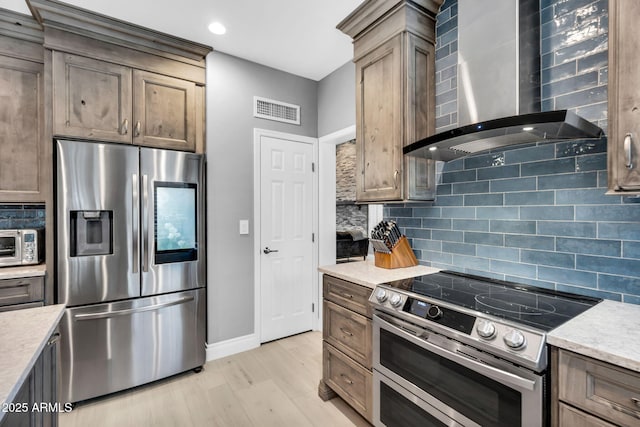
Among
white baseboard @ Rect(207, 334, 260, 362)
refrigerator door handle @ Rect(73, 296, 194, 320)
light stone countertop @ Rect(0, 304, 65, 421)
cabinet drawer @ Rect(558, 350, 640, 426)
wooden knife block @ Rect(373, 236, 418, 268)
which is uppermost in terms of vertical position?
wooden knife block @ Rect(373, 236, 418, 268)

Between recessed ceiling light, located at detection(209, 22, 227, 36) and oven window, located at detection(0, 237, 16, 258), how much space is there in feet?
7.16

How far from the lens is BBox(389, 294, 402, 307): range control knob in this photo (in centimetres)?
160

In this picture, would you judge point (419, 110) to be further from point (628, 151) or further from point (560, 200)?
point (628, 151)

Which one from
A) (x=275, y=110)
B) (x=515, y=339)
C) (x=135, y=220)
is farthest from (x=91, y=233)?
(x=515, y=339)

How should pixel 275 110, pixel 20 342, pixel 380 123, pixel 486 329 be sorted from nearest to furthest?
pixel 20 342 < pixel 486 329 < pixel 380 123 < pixel 275 110

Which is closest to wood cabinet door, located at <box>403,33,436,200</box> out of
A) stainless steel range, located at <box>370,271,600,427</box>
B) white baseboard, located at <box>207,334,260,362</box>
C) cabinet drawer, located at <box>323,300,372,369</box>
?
stainless steel range, located at <box>370,271,600,427</box>

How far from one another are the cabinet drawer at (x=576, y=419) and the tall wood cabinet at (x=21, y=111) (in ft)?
10.5

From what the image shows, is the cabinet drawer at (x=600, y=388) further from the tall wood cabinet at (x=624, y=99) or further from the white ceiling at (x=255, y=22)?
the white ceiling at (x=255, y=22)

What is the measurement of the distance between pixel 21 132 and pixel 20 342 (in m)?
2.19

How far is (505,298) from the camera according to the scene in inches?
59.5

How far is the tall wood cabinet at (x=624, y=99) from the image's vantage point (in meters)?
1.13

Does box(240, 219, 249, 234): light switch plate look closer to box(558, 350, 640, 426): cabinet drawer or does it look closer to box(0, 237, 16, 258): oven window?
box(0, 237, 16, 258): oven window

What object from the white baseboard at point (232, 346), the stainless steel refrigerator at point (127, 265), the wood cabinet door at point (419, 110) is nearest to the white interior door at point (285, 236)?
the white baseboard at point (232, 346)

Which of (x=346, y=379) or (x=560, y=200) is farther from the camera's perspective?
(x=346, y=379)
